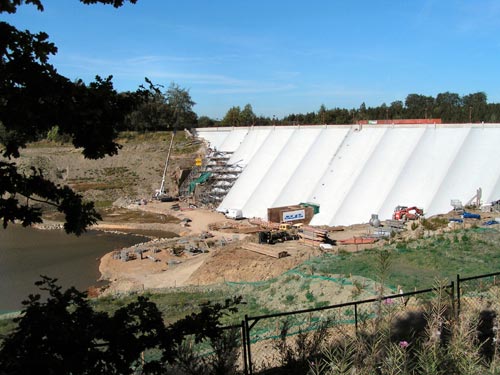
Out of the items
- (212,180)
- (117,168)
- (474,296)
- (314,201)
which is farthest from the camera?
(117,168)

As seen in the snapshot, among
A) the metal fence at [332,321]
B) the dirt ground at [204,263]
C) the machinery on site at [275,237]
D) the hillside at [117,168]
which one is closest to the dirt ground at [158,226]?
the dirt ground at [204,263]

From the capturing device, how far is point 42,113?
395 centimetres

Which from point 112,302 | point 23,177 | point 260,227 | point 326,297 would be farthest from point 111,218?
point 23,177

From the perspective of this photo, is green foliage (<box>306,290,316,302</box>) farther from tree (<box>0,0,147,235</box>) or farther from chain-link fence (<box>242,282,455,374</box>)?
tree (<box>0,0,147,235</box>)

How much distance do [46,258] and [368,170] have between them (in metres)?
23.0

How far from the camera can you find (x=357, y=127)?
3928cm

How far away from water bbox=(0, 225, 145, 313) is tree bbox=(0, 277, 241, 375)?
17958mm

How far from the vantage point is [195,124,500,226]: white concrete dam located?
93.3 ft

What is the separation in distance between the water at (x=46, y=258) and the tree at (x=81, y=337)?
18.0 m

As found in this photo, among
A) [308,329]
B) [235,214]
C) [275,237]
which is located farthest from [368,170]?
[308,329]

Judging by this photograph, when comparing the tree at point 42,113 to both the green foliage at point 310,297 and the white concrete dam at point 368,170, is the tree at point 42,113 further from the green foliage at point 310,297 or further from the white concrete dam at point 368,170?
the white concrete dam at point 368,170

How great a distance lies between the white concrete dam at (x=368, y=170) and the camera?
28438 millimetres

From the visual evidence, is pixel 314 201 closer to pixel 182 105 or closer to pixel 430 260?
pixel 430 260

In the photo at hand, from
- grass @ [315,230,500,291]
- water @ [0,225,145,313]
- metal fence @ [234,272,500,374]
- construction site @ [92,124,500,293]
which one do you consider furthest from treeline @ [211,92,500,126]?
metal fence @ [234,272,500,374]
